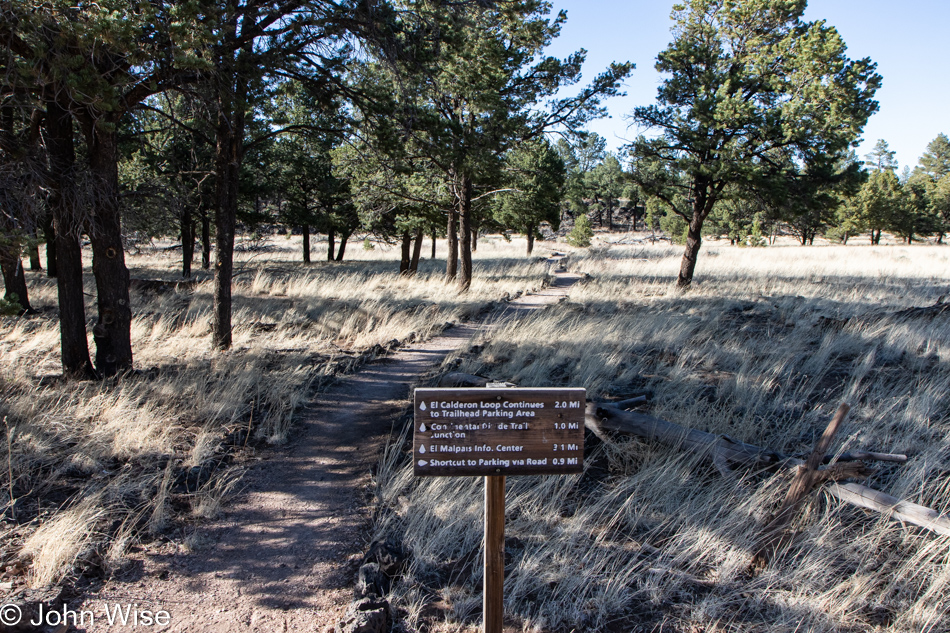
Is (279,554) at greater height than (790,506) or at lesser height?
lesser

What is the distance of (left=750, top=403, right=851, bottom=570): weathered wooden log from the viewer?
3.58 metres

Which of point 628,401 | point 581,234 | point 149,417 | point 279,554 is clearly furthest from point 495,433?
point 581,234

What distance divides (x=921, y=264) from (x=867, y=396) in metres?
24.6

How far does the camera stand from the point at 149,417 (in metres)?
5.76

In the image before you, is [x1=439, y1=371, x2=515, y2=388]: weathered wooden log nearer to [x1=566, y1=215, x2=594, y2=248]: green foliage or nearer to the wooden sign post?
the wooden sign post

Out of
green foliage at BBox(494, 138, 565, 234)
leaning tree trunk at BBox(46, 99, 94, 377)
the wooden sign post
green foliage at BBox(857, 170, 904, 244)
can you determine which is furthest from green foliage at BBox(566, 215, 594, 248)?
the wooden sign post

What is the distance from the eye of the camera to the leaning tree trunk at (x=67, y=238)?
6.41 m

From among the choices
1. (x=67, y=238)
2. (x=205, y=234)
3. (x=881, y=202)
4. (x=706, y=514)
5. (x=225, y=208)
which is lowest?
(x=706, y=514)

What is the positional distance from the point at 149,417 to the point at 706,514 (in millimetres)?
5589

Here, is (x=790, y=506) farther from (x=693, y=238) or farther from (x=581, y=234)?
(x=581, y=234)

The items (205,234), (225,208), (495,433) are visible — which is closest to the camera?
(495,433)

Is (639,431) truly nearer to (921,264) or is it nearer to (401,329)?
(401,329)

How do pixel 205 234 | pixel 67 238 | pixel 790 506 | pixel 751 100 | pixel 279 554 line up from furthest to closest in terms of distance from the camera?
pixel 205 234, pixel 751 100, pixel 67 238, pixel 279 554, pixel 790 506

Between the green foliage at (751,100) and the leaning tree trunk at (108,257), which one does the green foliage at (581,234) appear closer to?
the green foliage at (751,100)
